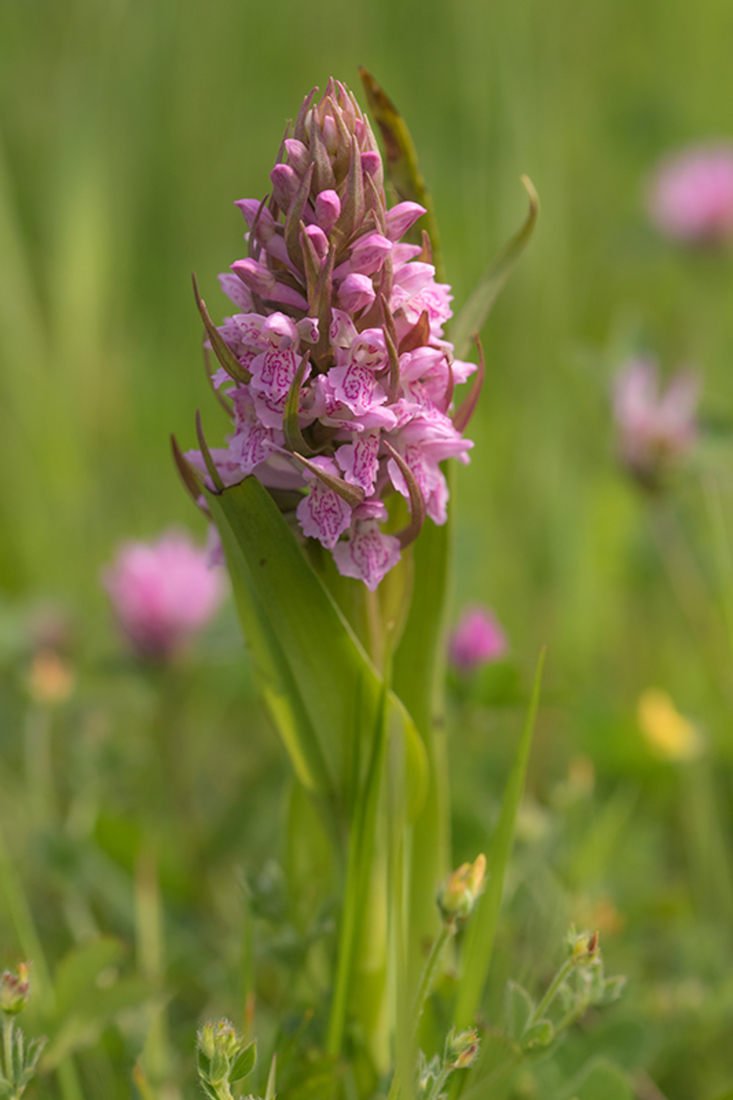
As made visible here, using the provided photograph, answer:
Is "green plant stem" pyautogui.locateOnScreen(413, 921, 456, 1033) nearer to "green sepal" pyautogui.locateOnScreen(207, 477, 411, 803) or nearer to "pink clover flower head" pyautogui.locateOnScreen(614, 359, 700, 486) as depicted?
"green sepal" pyautogui.locateOnScreen(207, 477, 411, 803)

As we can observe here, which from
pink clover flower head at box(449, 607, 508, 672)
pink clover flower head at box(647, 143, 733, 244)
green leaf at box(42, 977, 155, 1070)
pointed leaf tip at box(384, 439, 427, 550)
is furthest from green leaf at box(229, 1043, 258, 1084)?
pink clover flower head at box(647, 143, 733, 244)

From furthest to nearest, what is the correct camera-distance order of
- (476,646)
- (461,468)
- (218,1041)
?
(461,468), (476,646), (218,1041)

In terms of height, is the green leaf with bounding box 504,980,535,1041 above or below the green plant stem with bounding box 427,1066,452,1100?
below

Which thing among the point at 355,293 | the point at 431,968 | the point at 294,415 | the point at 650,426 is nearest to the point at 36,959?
the point at 431,968

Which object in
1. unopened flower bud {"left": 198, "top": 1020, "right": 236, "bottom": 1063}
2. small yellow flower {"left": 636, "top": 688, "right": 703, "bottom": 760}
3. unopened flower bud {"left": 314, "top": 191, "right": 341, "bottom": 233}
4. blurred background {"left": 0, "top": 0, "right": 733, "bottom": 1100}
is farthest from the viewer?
small yellow flower {"left": 636, "top": 688, "right": 703, "bottom": 760}

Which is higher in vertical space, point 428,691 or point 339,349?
point 339,349

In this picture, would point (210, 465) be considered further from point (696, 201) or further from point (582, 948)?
point (696, 201)
